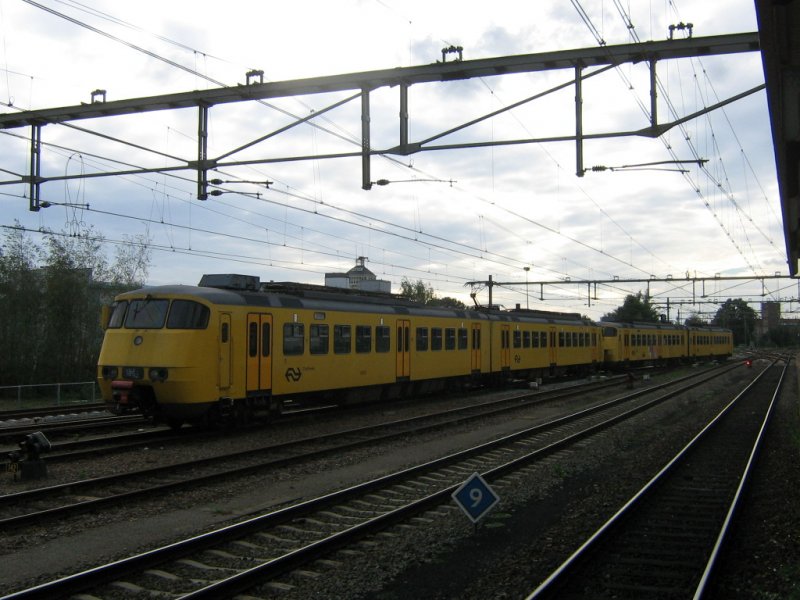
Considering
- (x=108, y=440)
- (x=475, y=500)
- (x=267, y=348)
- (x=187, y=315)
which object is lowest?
(x=108, y=440)

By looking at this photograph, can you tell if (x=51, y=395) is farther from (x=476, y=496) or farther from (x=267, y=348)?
(x=476, y=496)

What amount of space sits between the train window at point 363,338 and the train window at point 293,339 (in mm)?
2404

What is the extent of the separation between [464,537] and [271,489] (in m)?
3.24

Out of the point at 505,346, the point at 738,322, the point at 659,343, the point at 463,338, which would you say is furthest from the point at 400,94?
the point at 738,322

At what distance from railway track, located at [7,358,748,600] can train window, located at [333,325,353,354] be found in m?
6.07

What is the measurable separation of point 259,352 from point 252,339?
343 millimetres

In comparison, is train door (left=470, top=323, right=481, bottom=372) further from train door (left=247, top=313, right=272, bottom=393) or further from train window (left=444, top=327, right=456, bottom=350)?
train door (left=247, top=313, right=272, bottom=393)

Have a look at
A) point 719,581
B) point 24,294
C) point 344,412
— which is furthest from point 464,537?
point 24,294

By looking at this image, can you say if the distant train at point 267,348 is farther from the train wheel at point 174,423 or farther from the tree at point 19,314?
the tree at point 19,314

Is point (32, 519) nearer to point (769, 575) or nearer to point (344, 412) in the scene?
point (769, 575)

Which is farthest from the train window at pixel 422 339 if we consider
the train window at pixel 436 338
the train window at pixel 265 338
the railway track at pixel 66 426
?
the railway track at pixel 66 426

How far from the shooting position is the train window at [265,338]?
1478 cm

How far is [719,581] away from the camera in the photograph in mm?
6312

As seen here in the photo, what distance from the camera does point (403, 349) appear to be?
2036 centimetres
